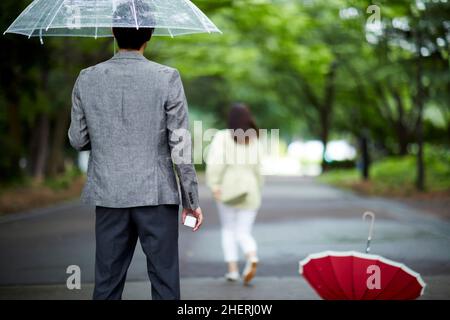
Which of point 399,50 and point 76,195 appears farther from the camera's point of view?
point 399,50

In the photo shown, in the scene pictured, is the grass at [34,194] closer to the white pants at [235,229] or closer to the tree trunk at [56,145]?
the tree trunk at [56,145]

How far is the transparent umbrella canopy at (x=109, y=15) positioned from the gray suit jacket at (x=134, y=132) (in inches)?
16.1

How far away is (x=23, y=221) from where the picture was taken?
1397cm

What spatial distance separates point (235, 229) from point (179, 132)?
3.90m

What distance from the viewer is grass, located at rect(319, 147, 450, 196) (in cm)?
2130

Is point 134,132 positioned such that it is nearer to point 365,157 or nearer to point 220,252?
point 220,252

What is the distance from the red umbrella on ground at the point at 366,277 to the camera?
452 cm

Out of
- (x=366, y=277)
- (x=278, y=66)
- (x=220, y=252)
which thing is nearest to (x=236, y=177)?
(x=220, y=252)

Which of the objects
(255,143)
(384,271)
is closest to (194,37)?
(255,143)

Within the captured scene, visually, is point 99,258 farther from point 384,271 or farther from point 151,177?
point 384,271

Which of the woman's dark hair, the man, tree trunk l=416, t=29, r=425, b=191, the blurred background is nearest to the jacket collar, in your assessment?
the man
